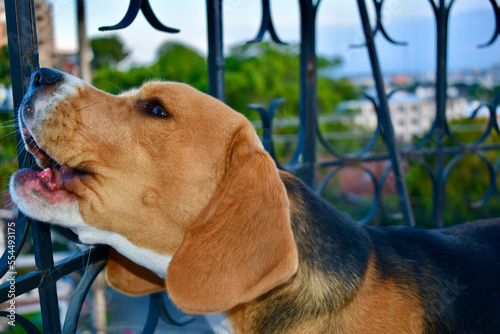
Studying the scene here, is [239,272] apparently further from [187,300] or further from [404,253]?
[404,253]

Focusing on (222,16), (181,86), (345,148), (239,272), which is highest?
(222,16)

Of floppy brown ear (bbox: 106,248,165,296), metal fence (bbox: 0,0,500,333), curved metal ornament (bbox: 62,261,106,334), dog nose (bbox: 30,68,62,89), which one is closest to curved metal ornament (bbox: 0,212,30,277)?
metal fence (bbox: 0,0,500,333)

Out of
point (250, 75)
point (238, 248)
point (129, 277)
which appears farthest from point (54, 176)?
point (250, 75)

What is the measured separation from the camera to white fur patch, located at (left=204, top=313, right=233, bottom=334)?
202 cm

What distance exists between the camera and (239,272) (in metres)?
1.71

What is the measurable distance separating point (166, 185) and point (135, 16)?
26.6 inches

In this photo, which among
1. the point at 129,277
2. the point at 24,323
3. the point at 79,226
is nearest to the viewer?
A: the point at 24,323

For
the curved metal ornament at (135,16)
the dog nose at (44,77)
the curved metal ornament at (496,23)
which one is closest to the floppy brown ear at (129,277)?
the dog nose at (44,77)

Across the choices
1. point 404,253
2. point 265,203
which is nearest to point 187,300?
point 265,203

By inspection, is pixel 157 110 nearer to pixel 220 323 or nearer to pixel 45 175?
pixel 45 175

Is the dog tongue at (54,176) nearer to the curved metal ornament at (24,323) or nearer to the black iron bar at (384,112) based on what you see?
the curved metal ornament at (24,323)

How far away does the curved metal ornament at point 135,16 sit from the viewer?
1845mm

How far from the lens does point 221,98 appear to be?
2402 millimetres

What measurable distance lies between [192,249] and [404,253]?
99cm
